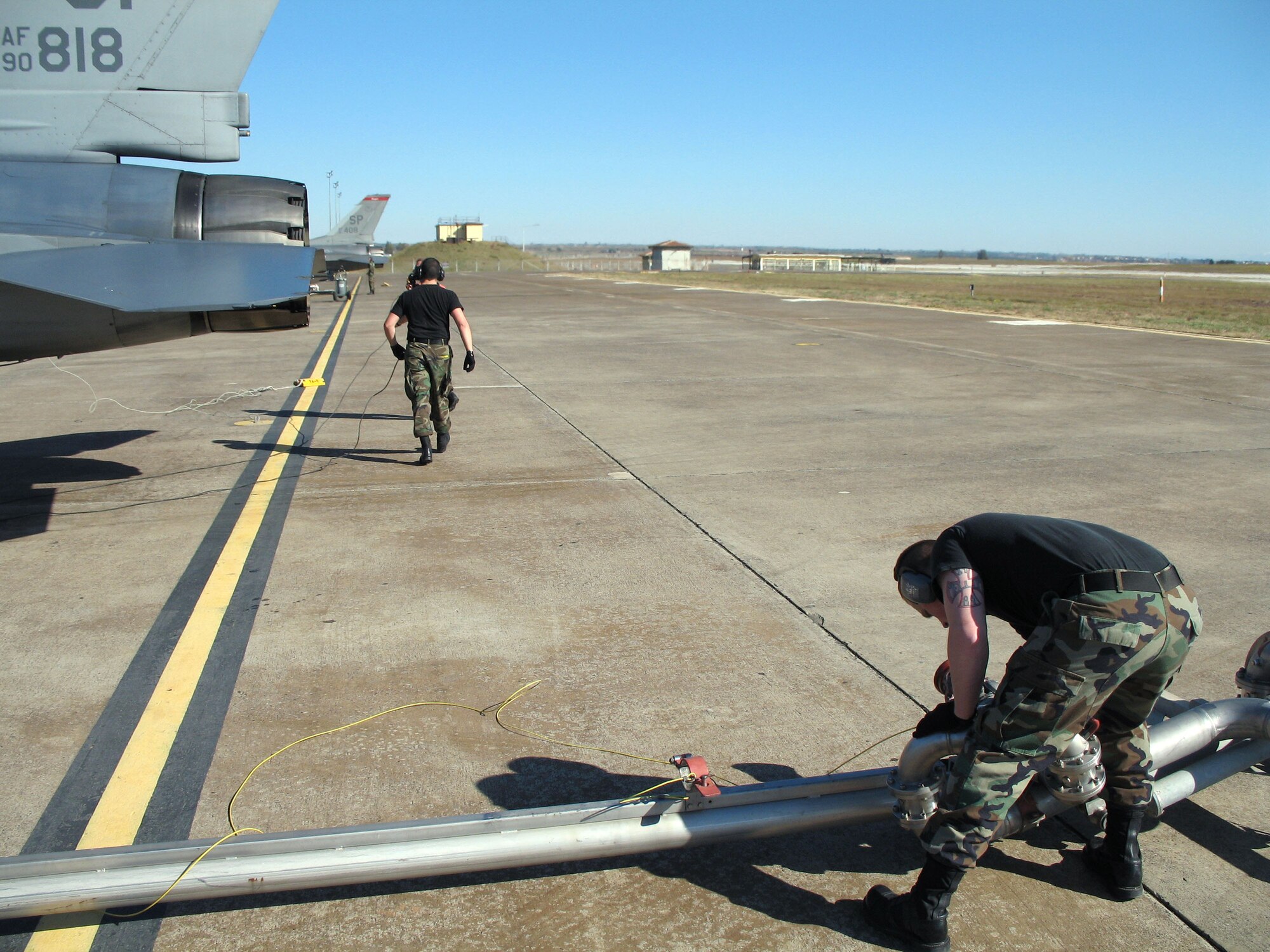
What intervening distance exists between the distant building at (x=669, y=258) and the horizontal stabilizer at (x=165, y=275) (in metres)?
126

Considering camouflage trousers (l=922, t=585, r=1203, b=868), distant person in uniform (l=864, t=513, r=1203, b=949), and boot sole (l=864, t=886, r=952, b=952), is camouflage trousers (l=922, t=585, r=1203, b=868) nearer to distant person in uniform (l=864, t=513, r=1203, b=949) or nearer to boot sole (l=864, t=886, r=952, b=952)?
distant person in uniform (l=864, t=513, r=1203, b=949)

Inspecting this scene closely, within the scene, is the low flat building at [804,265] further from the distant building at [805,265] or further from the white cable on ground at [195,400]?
the white cable on ground at [195,400]

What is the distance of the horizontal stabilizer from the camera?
5461 millimetres

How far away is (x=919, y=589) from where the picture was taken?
292cm

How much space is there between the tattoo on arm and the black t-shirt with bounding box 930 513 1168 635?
0.03 meters

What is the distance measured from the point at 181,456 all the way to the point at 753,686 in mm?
6986

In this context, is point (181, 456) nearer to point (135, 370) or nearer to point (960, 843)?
point (135, 370)

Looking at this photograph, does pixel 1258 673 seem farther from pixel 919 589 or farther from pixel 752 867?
pixel 752 867

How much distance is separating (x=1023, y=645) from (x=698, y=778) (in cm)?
107

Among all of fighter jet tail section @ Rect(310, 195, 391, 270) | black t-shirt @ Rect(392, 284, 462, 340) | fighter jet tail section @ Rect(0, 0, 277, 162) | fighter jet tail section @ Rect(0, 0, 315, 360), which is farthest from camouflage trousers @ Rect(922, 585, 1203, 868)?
fighter jet tail section @ Rect(310, 195, 391, 270)

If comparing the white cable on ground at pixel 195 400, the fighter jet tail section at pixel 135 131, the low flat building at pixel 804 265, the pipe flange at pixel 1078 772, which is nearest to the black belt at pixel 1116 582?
the pipe flange at pixel 1078 772

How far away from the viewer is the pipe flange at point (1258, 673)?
361 centimetres

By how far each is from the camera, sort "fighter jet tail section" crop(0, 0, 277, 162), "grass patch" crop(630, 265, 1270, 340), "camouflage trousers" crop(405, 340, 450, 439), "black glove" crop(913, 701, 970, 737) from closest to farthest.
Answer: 1. "black glove" crop(913, 701, 970, 737)
2. "fighter jet tail section" crop(0, 0, 277, 162)
3. "camouflage trousers" crop(405, 340, 450, 439)
4. "grass patch" crop(630, 265, 1270, 340)

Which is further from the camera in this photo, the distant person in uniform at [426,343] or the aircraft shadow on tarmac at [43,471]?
the distant person in uniform at [426,343]
